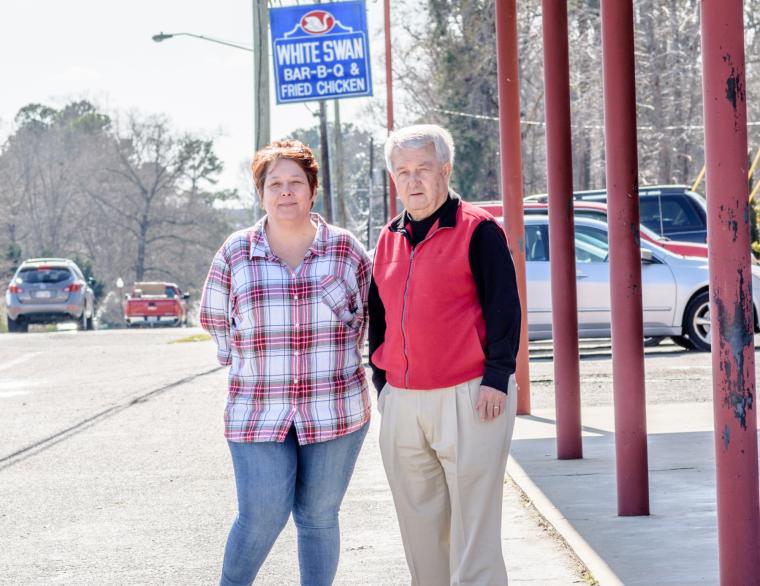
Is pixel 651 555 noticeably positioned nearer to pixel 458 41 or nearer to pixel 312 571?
pixel 312 571

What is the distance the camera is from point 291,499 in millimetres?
4621

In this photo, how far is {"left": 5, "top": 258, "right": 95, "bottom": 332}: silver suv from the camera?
1244 inches

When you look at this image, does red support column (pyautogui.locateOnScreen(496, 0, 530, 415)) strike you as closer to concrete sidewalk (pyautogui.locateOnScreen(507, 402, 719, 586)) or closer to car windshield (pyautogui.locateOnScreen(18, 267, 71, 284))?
concrete sidewalk (pyautogui.locateOnScreen(507, 402, 719, 586))

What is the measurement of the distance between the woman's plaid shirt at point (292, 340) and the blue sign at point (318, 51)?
1867cm


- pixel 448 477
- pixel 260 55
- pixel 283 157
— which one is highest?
pixel 260 55

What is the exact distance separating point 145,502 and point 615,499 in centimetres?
269

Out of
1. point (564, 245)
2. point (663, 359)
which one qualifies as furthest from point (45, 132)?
point (564, 245)

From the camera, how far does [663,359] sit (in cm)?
1524

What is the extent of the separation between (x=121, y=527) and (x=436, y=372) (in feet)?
10.7

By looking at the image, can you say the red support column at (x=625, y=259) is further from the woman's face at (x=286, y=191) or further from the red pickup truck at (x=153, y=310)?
the red pickup truck at (x=153, y=310)

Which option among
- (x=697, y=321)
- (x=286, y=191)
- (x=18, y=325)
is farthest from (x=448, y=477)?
(x=18, y=325)

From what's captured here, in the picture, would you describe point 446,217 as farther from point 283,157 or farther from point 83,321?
point 83,321

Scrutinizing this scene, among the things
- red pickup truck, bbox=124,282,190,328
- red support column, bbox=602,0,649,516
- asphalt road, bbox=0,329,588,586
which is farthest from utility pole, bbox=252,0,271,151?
red pickup truck, bbox=124,282,190,328

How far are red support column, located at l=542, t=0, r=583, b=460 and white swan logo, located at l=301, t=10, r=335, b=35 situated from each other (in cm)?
1509
